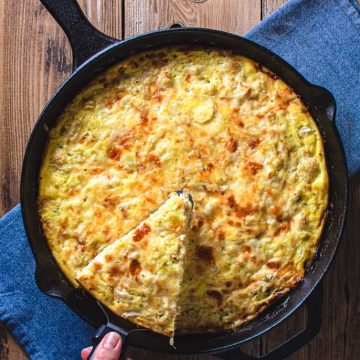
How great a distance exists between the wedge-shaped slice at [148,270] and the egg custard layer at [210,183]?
0.10m

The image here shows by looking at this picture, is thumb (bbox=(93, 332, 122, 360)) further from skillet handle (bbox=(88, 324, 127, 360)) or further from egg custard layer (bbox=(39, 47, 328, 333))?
egg custard layer (bbox=(39, 47, 328, 333))

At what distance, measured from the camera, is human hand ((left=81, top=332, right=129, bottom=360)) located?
8.65 feet

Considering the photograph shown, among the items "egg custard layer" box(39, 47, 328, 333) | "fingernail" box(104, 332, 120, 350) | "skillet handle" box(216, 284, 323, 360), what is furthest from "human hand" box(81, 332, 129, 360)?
"skillet handle" box(216, 284, 323, 360)

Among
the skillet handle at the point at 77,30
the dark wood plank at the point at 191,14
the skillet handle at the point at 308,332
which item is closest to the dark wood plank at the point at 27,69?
the dark wood plank at the point at 191,14

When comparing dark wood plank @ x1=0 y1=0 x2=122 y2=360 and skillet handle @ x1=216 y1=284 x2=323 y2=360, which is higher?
dark wood plank @ x1=0 y1=0 x2=122 y2=360

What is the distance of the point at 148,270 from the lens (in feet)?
8.98

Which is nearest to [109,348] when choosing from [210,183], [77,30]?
[210,183]

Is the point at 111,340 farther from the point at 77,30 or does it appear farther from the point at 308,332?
the point at 77,30

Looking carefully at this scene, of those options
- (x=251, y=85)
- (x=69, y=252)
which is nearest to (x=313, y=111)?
(x=251, y=85)

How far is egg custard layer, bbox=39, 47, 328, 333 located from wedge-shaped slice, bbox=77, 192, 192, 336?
0.10 meters

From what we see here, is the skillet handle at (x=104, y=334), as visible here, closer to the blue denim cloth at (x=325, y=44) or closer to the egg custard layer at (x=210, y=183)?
the egg custard layer at (x=210, y=183)

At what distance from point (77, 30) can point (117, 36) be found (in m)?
0.61

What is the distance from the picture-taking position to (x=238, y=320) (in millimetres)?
2908

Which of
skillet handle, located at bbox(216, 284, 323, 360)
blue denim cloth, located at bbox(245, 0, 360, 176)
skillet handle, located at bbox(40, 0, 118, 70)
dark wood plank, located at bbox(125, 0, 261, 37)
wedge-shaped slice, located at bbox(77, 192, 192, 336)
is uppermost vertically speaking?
skillet handle, located at bbox(40, 0, 118, 70)
